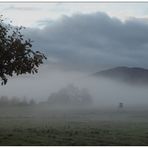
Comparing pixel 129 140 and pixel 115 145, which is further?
pixel 129 140

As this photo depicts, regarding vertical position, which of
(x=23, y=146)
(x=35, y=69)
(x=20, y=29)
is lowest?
(x=23, y=146)

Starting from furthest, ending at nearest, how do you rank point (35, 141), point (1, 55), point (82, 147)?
point (1, 55) → point (35, 141) → point (82, 147)

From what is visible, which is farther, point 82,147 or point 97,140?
point 97,140

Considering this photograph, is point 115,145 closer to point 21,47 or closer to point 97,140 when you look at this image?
point 97,140

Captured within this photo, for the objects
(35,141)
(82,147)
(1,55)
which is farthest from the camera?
(1,55)

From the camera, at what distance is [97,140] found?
Result: 42.8m

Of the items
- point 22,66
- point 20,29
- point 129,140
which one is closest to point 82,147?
point 129,140

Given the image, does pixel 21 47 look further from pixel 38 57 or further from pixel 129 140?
pixel 129 140

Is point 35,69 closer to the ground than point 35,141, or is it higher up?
higher up

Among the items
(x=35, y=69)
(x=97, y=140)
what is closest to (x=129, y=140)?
(x=97, y=140)

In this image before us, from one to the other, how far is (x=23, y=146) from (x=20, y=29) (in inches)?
688

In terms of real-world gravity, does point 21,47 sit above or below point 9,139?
above

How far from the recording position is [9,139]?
43688mm

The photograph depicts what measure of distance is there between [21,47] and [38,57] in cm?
227
